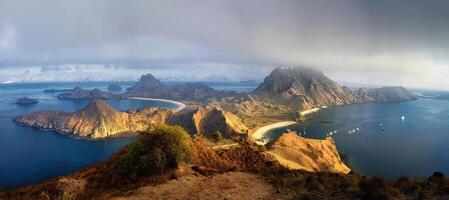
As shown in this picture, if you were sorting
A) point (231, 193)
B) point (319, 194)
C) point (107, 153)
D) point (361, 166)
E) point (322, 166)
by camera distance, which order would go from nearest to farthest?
1. point (319, 194)
2. point (231, 193)
3. point (322, 166)
4. point (361, 166)
5. point (107, 153)

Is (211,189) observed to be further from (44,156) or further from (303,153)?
(44,156)

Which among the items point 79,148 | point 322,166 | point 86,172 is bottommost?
point 79,148

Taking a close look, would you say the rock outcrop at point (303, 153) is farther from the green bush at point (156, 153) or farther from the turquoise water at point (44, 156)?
the turquoise water at point (44, 156)

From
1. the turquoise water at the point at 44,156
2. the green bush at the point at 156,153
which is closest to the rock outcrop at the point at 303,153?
the green bush at the point at 156,153

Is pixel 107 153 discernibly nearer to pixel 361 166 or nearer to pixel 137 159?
pixel 361 166

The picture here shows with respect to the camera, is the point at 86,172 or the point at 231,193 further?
the point at 86,172

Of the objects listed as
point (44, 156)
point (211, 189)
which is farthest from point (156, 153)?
point (44, 156)

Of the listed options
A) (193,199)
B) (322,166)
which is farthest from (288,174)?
(322,166)
